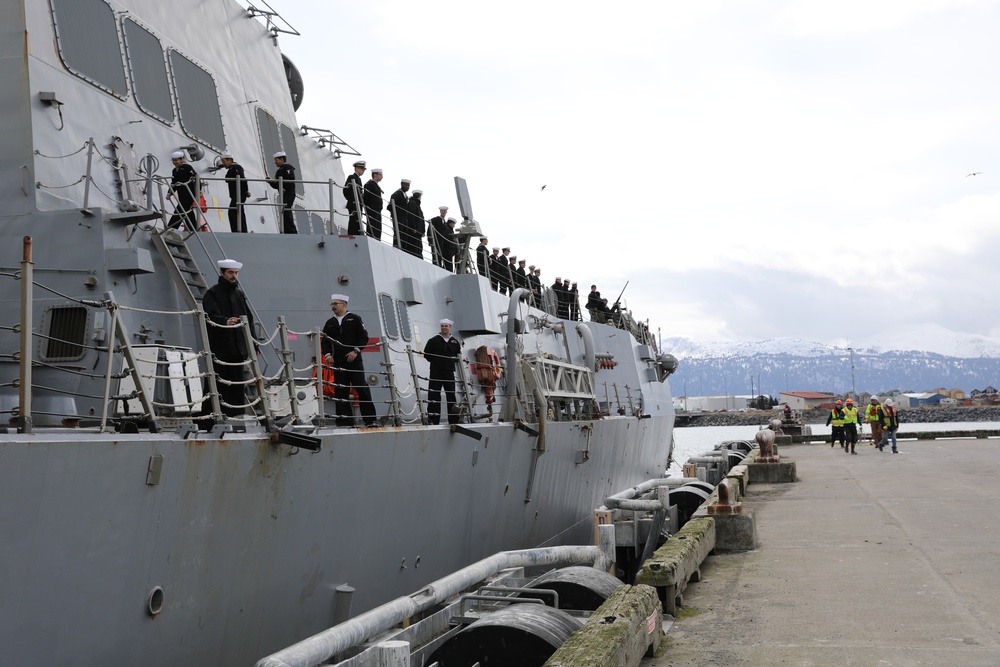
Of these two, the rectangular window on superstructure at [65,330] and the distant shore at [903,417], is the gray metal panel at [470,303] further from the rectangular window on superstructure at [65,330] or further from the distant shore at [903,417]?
the distant shore at [903,417]

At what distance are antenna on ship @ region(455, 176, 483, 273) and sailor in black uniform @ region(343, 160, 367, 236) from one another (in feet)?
6.54

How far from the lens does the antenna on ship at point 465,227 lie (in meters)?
12.8

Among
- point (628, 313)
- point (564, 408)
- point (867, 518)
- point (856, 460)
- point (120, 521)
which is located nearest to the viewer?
point (120, 521)

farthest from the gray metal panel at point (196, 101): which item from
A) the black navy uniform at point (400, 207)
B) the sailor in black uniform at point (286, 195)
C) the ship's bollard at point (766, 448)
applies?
the ship's bollard at point (766, 448)

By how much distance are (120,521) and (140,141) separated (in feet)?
18.3

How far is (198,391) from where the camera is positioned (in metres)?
7.37

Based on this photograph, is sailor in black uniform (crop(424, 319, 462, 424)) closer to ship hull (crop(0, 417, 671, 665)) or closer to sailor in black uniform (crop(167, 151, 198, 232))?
ship hull (crop(0, 417, 671, 665))

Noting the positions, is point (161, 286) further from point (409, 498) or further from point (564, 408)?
point (564, 408)

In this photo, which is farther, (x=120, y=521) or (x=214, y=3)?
(x=214, y=3)

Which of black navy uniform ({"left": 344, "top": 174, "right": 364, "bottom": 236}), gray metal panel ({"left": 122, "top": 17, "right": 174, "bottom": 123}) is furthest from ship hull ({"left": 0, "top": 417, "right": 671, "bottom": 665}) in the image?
gray metal panel ({"left": 122, "top": 17, "right": 174, "bottom": 123})

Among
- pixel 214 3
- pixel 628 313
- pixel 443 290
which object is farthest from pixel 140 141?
pixel 628 313

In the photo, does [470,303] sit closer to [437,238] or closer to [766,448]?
[437,238]

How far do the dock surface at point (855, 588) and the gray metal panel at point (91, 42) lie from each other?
24.2 ft

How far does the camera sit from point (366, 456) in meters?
7.82
